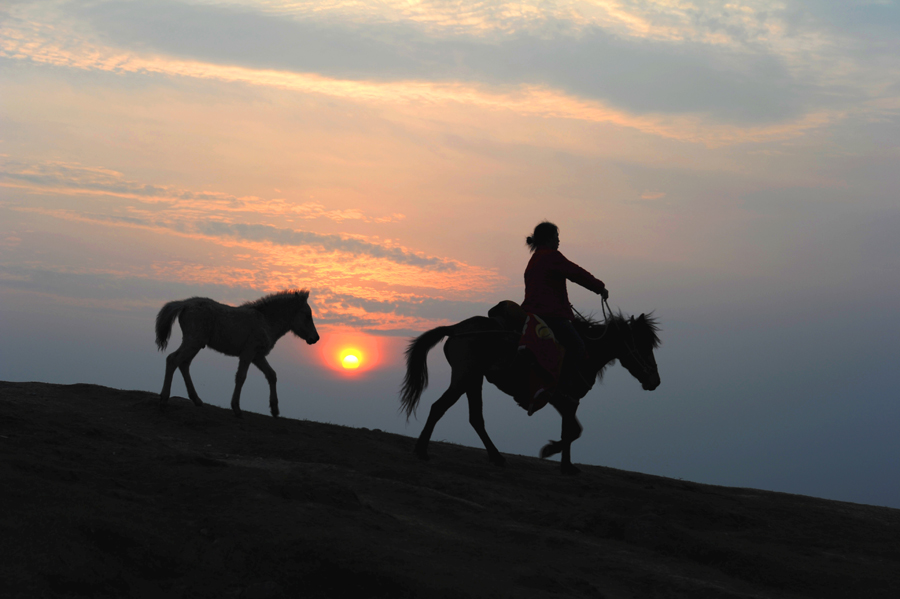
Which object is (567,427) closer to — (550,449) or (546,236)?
(550,449)

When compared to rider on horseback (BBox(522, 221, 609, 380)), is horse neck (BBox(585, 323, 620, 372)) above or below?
below

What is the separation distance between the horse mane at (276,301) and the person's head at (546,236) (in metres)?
4.88

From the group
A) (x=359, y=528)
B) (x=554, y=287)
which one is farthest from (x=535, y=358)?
(x=359, y=528)

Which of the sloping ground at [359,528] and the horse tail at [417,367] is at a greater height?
the horse tail at [417,367]

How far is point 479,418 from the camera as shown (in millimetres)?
10227

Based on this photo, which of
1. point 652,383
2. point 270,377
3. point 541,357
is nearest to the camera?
point 541,357

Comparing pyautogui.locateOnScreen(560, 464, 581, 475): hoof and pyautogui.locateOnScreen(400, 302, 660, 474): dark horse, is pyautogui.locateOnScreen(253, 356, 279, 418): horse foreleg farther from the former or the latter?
pyautogui.locateOnScreen(560, 464, 581, 475): hoof

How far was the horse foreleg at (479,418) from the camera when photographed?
10.1 metres

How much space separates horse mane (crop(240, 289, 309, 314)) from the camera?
1266 cm

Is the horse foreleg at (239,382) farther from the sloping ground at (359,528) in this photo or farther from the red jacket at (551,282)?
the red jacket at (551,282)

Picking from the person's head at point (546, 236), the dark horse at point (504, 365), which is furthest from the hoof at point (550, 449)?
the person's head at point (546, 236)

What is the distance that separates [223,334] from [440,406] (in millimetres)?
4197

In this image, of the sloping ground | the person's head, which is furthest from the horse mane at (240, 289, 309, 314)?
the person's head

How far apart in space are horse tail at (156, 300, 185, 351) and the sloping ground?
202 centimetres
